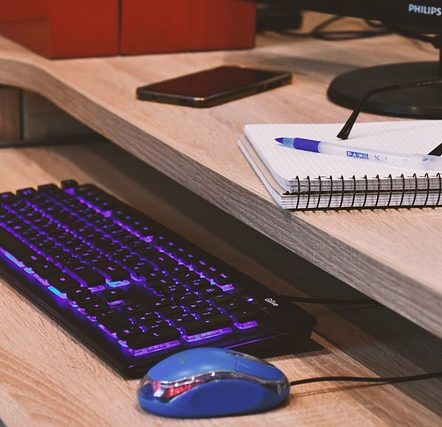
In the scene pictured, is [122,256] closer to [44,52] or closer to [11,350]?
[11,350]

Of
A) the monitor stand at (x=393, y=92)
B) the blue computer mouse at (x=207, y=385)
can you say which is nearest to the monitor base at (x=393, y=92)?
the monitor stand at (x=393, y=92)

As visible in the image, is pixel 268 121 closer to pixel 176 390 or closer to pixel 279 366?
pixel 279 366

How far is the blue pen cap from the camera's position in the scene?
→ 941 millimetres

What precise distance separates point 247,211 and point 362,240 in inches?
5.9

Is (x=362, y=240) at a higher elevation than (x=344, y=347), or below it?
higher

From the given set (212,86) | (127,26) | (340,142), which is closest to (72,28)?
(127,26)

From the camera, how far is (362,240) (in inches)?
31.8

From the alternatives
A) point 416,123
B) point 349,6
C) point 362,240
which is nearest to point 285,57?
point 349,6

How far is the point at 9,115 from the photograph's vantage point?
1478 mm

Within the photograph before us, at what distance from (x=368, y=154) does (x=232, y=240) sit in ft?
1.01

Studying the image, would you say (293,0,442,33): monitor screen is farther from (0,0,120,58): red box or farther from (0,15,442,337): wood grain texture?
(0,0,120,58): red box

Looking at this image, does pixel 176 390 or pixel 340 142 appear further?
pixel 340 142

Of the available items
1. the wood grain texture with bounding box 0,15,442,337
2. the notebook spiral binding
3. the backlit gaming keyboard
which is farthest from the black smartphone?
the notebook spiral binding

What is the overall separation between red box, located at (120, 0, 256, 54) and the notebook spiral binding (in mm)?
623
